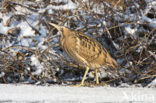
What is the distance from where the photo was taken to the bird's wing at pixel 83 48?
11.1ft

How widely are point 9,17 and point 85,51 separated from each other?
64.0 inches

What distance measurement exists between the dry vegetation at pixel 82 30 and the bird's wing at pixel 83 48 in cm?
55

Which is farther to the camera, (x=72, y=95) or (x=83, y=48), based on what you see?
(x=83, y=48)

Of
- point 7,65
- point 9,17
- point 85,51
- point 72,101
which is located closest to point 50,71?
point 7,65

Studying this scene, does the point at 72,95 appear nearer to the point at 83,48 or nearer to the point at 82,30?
the point at 83,48

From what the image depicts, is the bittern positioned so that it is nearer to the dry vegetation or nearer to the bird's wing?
the bird's wing

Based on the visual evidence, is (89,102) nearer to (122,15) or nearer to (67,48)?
(67,48)

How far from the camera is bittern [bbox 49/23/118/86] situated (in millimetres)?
3400

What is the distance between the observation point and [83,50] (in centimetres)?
341

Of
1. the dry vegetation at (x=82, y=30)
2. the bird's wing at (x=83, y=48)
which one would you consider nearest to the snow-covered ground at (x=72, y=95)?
the bird's wing at (x=83, y=48)

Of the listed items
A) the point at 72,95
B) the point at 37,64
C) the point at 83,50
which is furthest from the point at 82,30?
the point at 72,95

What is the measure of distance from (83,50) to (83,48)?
0.02 metres

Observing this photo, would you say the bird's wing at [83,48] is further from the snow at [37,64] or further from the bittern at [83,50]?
the snow at [37,64]

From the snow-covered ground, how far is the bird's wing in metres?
0.59
